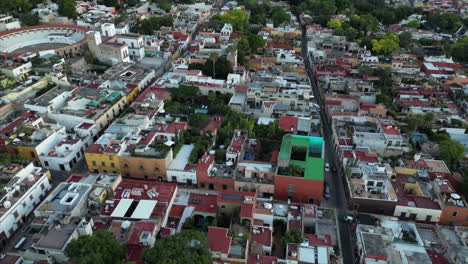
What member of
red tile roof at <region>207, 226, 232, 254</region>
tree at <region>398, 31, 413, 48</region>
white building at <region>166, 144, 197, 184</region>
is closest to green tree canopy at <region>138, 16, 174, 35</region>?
white building at <region>166, 144, 197, 184</region>

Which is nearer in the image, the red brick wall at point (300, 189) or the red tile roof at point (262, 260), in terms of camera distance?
the red tile roof at point (262, 260)

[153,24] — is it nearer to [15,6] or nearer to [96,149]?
[15,6]

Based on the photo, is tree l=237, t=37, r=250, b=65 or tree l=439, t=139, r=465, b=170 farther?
tree l=237, t=37, r=250, b=65

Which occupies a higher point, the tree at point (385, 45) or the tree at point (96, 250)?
the tree at point (96, 250)

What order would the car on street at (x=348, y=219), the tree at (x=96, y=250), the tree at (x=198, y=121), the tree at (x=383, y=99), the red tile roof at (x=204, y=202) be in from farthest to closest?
the tree at (x=383, y=99) < the tree at (x=198, y=121) < the car on street at (x=348, y=219) < the red tile roof at (x=204, y=202) < the tree at (x=96, y=250)

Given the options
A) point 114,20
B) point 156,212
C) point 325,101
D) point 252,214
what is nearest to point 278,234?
point 252,214

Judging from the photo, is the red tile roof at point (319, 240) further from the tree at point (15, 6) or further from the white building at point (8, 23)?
the tree at point (15, 6)

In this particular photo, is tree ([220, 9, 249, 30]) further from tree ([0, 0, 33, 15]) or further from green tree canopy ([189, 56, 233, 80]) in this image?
tree ([0, 0, 33, 15])

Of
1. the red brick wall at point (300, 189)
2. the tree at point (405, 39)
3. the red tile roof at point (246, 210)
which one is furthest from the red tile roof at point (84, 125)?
the tree at point (405, 39)
